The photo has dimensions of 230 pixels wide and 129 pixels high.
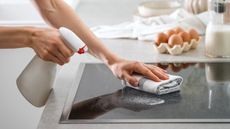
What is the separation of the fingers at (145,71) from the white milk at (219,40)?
1.01 feet

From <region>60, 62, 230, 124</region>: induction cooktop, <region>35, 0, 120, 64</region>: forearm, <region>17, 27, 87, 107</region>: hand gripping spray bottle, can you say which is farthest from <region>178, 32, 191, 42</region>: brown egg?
<region>17, 27, 87, 107</region>: hand gripping spray bottle

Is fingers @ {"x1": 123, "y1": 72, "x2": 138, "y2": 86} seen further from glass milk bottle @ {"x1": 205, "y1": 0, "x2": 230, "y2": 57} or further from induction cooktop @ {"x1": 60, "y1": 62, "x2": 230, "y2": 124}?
glass milk bottle @ {"x1": 205, "y1": 0, "x2": 230, "y2": 57}

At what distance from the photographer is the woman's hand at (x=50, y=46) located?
1034 mm

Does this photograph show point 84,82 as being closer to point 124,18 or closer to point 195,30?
point 195,30

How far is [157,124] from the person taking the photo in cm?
95

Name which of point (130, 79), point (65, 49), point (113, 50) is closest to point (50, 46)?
point (65, 49)

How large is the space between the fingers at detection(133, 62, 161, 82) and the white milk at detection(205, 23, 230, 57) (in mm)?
309

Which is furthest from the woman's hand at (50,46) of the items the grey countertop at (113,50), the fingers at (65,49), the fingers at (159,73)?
the fingers at (159,73)

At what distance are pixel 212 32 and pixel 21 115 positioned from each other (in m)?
0.63

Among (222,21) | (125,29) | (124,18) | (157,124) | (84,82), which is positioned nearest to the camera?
(157,124)

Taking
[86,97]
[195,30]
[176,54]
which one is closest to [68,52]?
[86,97]

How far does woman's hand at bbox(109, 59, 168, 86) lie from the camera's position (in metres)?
1.14

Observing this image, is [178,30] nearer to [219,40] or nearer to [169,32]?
[169,32]

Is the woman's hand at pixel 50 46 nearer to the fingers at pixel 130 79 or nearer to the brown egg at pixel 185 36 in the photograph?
the fingers at pixel 130 79
